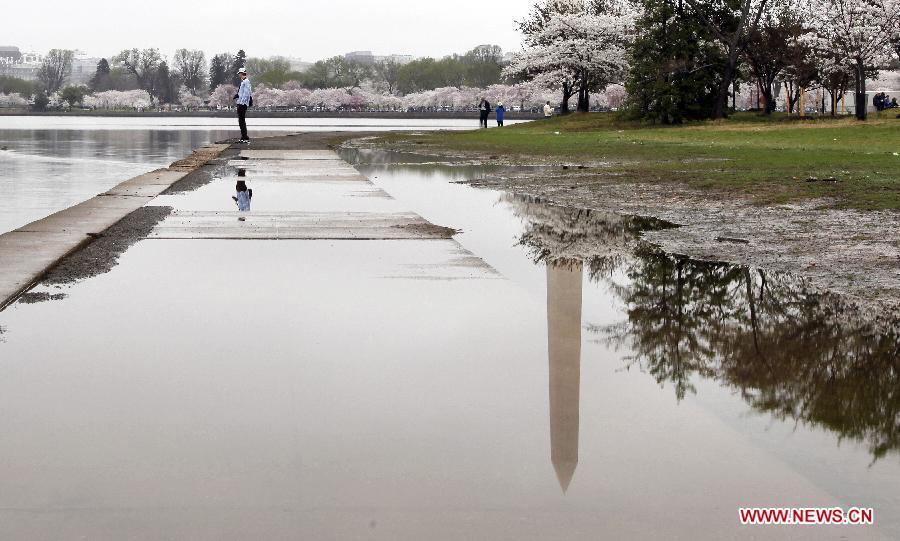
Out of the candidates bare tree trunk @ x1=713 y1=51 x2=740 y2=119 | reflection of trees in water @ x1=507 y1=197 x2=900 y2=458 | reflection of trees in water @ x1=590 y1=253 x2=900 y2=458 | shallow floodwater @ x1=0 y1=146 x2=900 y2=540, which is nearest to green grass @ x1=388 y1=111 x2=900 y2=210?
bare tree trunk @ x1=713 y1=51 x2=740 y2=119

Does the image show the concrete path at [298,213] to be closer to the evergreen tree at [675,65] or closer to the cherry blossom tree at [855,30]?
the evergreen tree at [675,65]

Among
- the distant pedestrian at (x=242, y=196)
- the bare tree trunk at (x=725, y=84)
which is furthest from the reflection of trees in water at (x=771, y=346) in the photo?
the bare tree trunk at (x=725, y=84)

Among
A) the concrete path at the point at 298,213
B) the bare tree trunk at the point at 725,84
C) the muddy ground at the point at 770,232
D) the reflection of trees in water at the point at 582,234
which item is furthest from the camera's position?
the bare tree trunk at the point at 725,84

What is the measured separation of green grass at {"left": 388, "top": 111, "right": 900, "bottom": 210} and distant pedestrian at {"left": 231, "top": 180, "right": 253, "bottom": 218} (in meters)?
6.42

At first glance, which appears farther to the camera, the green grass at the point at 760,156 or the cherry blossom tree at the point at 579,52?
the cherry blossom tree at the point at 579,52

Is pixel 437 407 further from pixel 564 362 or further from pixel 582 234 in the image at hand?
pixel 582 234

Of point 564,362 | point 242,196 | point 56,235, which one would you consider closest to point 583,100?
point 242,196

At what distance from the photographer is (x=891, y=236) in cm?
1072

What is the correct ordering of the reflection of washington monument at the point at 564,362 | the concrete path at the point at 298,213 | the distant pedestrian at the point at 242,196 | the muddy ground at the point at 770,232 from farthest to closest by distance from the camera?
1. the distant pedestrian at the point at 242,196
2. the concrete path at the point at 298,213
3. the muddy ground at the point at 770,232
4. the reflection of washington monument at the point at 564,362

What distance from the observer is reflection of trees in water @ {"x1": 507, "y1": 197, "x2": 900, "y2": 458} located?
16.4ft

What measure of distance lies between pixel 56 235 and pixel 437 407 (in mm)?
6562

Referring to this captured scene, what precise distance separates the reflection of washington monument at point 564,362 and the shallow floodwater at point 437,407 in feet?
0.05

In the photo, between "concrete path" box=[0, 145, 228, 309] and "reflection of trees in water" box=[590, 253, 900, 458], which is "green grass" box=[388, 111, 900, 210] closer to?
"reflection of trees in water" box=[590, 253, 900, 458]

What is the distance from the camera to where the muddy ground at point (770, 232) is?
8484 millimetres
